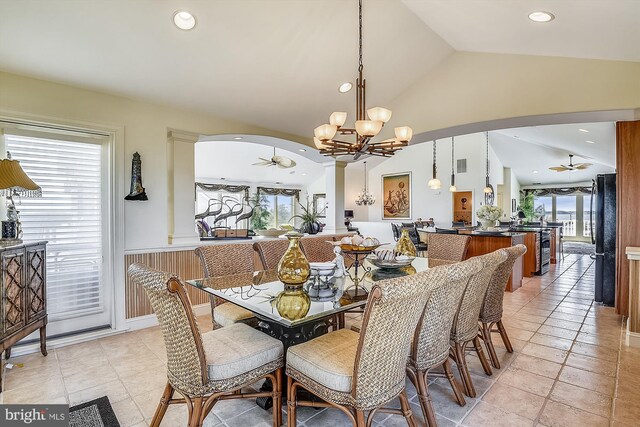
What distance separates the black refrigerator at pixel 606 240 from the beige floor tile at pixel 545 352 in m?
2.17

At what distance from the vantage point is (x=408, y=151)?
12.3 meters

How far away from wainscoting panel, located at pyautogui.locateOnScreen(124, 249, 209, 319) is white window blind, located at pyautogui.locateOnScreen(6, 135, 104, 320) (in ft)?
0.83

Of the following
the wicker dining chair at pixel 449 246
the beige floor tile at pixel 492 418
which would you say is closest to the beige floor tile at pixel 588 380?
the beige floor tile at pixel 492 418

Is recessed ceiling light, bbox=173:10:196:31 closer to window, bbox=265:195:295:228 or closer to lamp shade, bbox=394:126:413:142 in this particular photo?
lamp shade, bbox=394:126:413:142

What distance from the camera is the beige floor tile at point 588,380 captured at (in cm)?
233

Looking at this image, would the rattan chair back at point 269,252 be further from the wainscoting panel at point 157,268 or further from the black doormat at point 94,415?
the black doormat at point 94,415

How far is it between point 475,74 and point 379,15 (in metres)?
1.56

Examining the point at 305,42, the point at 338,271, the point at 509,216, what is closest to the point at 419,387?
the point at 338,271

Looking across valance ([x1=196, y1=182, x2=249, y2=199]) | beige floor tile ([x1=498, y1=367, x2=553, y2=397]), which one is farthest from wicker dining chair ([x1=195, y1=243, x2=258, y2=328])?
valance ([x1=196, y1=182, x2=249, y2=199])

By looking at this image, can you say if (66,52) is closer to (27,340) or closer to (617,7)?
(27,340)

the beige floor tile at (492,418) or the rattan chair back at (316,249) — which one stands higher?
the rattan chair back at (316,249)

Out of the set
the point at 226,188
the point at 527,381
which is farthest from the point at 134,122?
the point at 226,188

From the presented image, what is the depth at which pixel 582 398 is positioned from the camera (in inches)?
86.6

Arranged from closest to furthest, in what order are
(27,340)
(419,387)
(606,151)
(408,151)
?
(419,387) → (27,340) → (606,151) → (408,151)
